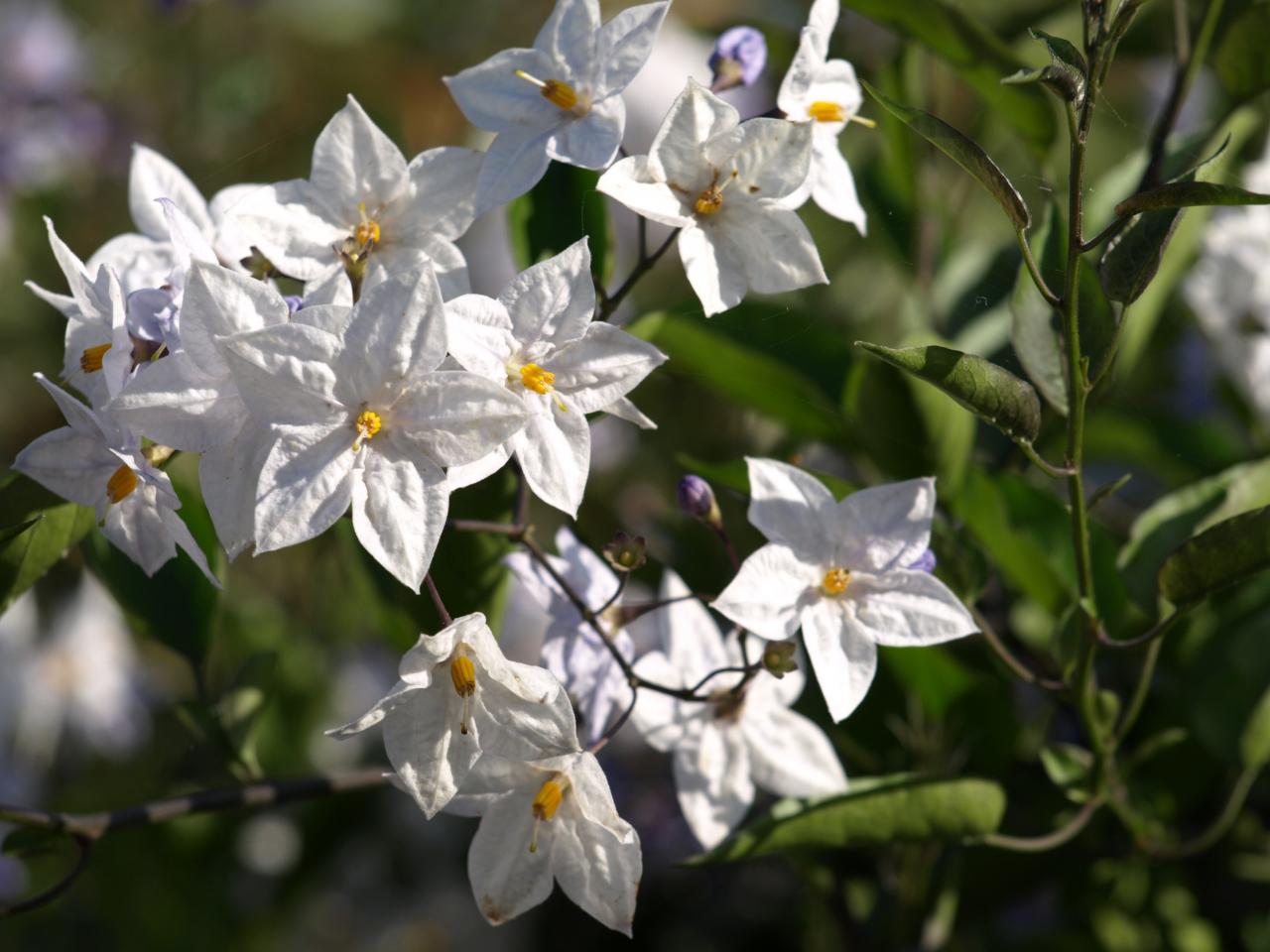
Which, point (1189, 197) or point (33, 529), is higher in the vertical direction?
point (1189, 197)

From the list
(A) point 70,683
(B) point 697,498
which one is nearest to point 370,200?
(B) point 697,498

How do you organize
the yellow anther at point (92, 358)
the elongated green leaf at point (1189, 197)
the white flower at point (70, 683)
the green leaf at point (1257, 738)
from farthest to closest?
the white flower at point (70, 683), the green leaf at point (1257, 738), the yellow anther at point (92, 358), the elongated green leaf at point (1189, 197)

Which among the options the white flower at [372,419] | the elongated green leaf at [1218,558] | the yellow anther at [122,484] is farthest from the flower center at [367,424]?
the elongated green leaf at [1218,558]

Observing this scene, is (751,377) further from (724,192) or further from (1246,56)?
(1246,56)

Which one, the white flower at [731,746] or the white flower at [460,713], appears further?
the white flower at [731,746]

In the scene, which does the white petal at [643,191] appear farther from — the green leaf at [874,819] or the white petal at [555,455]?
the green leaf at [874,819]

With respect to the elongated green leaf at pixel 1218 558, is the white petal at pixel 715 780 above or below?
below

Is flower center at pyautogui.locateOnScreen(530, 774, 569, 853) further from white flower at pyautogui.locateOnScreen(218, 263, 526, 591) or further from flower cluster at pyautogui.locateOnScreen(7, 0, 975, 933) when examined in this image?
white flower at pyautogui.locateOnScreen(218, 263, 526, 591)
